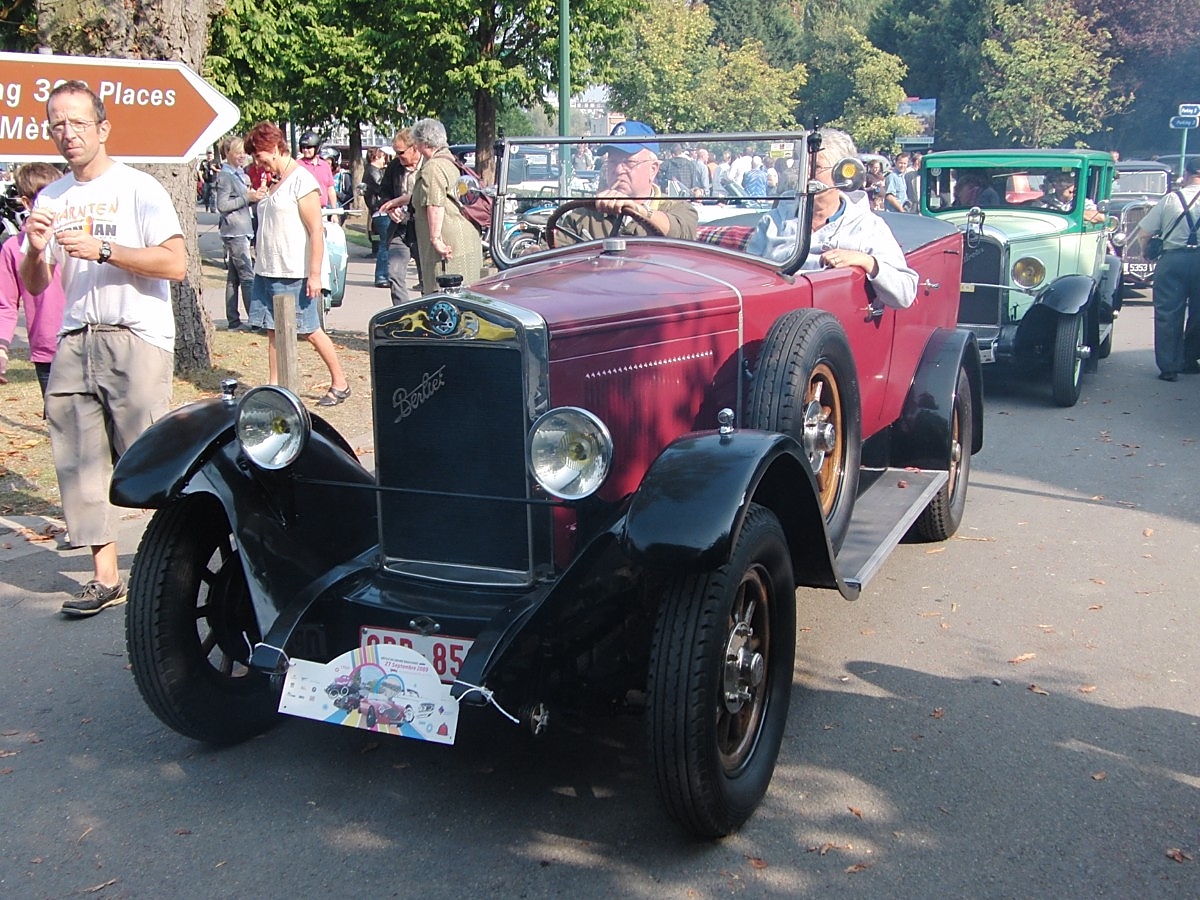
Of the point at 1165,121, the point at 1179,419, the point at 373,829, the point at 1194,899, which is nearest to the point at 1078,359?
the point at 1179,419

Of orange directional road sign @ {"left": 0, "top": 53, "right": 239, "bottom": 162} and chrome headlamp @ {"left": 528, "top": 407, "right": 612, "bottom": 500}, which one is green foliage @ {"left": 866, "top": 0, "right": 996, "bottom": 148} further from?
chrome headlamp @ {"left": 528, "top": 407, "right": 612, "bottom": 500}

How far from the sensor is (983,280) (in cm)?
946

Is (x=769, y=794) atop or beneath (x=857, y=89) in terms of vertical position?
beneath

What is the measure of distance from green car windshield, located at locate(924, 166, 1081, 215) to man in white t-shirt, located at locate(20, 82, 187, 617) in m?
7.87

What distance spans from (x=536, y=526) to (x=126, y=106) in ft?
10.7

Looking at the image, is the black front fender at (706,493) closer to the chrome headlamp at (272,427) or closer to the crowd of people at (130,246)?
the chrome headlamp at (272,427)

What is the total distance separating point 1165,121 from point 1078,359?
39.4 metres

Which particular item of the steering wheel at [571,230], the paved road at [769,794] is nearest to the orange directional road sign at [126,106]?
the steering wheel at [571,230]

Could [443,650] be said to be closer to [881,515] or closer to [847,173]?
[881,515]

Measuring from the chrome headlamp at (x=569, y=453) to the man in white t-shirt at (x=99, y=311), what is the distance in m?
2.13

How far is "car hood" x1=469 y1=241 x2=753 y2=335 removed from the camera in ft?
11.5

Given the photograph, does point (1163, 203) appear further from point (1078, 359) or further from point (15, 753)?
point (15, 753)

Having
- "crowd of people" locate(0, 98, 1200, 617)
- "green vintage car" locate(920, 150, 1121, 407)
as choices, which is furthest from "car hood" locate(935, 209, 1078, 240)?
"crowd of people" locate(0, 98, 1200, 617)

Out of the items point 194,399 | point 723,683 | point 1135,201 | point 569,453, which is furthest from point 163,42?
point 1135,201
